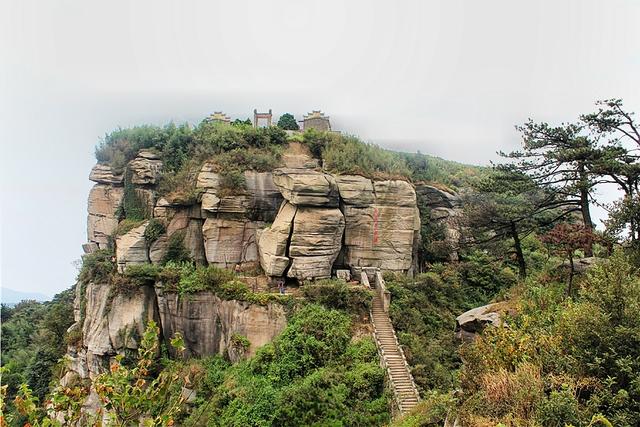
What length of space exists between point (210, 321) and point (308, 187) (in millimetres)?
8014

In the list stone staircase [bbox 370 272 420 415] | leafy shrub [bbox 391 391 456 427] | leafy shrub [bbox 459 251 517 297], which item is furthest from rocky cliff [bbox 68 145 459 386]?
leafy shrub [bbox 391 391 456 427]

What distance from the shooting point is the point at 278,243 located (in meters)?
22.6

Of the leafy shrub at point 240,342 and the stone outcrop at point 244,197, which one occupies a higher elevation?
the stone outcrop at point 244,197

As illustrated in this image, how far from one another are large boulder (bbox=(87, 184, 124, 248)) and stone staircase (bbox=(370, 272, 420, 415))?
647 inches

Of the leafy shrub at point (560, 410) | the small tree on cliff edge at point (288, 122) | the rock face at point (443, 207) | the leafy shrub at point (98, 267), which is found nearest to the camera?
the leafy shrub at point (560, 410)

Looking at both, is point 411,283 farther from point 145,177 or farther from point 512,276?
point 145,177

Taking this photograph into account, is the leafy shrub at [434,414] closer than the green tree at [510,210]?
Yes

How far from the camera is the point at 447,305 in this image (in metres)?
22.4

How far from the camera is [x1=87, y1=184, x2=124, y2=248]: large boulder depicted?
27702mm

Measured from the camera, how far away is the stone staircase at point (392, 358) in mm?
15976

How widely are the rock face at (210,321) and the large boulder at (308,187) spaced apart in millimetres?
5316

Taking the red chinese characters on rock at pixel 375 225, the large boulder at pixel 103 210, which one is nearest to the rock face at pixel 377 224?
Result: the red chinese characters on rock at pixel 375 225

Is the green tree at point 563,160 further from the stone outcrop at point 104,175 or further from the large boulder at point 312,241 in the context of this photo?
the stone outcrop at point 104,175

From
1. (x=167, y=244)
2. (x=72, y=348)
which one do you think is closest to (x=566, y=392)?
(x=167, y=244)
